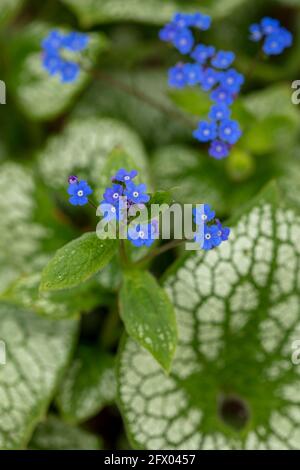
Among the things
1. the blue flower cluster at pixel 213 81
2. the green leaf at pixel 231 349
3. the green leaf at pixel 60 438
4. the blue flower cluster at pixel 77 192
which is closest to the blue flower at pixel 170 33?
the blue flower cluster at pixel 213 81

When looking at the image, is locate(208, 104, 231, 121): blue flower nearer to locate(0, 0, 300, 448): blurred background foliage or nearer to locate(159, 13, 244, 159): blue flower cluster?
locate(159, 13, 244, 159): blue flower cluster

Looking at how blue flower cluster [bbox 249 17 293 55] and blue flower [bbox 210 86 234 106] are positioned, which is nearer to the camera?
blue flower [bbox 210 86 234 106]

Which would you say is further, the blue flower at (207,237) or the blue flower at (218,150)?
the blue flower at (218,150)

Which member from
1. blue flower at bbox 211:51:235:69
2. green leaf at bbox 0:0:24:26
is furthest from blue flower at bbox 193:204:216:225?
green leaf at bbox 0:0:24:26

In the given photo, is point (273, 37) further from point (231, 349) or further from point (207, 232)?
point (231, 349)

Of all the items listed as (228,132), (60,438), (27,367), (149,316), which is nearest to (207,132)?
(228,132)

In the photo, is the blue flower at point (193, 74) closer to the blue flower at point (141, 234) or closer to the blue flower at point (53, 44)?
the blue flower at point (53, 44)
